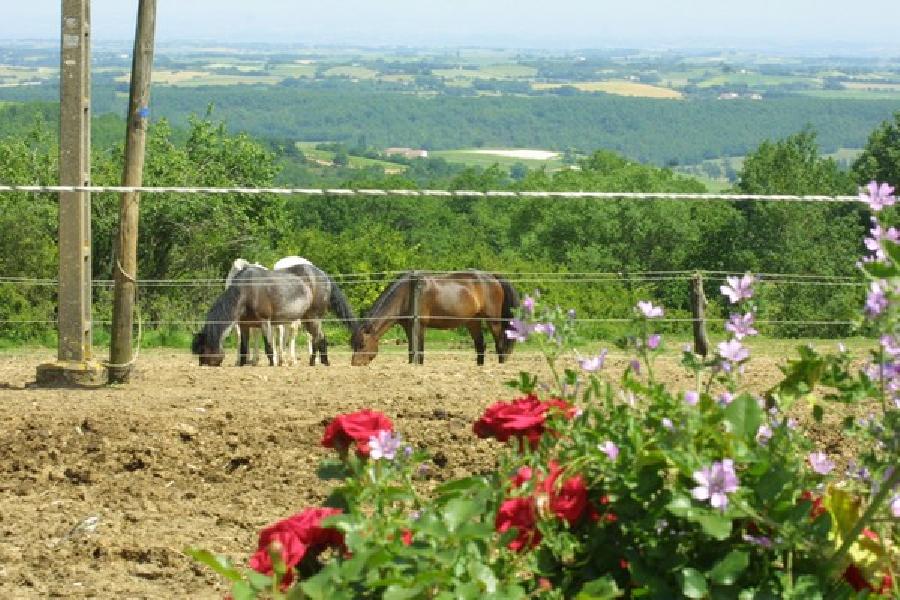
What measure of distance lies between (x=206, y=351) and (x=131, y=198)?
397cm

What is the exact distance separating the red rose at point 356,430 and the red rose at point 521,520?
0.95 feet

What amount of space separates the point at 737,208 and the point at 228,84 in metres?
111

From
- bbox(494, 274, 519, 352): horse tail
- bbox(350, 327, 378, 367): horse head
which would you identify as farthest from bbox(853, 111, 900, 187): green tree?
bbox(350, 327, 378, 367): horse head

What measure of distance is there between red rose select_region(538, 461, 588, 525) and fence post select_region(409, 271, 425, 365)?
27.2ft

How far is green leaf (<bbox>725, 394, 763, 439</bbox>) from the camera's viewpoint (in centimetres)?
215

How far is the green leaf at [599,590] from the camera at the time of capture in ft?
6.79

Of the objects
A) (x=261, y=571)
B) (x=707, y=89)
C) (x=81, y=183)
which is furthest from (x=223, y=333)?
(x=707, y=89)

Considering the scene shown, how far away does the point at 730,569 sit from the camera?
2.05 m

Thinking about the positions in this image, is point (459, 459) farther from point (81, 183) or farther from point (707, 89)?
point (707, 89)

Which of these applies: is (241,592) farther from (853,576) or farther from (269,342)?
(269,342)

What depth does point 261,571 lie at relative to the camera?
2188 mm

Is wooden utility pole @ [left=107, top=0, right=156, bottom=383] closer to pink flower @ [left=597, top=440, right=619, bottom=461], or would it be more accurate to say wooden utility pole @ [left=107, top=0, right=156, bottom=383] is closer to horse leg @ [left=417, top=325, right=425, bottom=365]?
horse leg @ [left=417, top=325, right=425, bottom=365]

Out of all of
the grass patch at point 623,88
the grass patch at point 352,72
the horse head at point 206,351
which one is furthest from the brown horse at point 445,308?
the grass patch at point 352,72

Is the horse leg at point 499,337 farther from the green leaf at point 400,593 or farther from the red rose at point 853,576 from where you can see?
the green leaf at point 400,593
